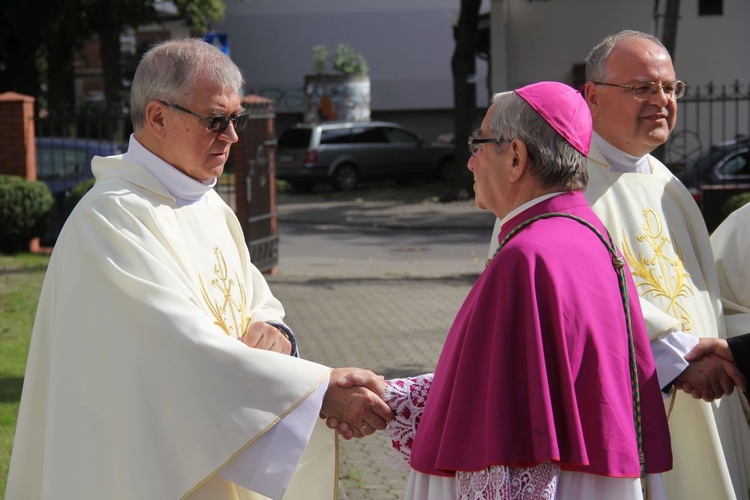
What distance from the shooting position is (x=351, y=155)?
92.6 feet

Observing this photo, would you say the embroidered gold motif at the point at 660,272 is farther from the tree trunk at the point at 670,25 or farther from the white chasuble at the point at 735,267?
the tree trunk at the point at 670,25

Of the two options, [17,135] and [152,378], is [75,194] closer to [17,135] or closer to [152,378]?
[17,135]

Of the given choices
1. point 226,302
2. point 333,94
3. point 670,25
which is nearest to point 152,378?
point 226,302

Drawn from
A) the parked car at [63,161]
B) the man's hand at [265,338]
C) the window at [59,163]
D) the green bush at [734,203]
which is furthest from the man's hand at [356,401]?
the window at [59,163]

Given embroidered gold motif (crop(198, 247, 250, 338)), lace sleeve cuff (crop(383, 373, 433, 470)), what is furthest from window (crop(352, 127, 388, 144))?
lace sleeve cuff (crop(383, 373, 433, 470))

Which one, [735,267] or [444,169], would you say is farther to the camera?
[444,169]

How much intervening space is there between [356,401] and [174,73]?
1235 mm

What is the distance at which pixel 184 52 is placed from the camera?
367 cm

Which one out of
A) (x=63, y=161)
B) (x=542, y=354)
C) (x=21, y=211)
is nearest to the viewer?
(x=542, y=354)

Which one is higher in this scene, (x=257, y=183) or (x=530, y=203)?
(x=530, y=203)

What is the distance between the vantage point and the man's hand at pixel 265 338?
3895 mm

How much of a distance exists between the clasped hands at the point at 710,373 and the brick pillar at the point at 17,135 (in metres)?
14.0

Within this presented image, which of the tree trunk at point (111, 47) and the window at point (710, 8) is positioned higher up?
the window at point (710, 8)

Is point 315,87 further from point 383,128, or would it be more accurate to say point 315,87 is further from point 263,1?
point 263,1
